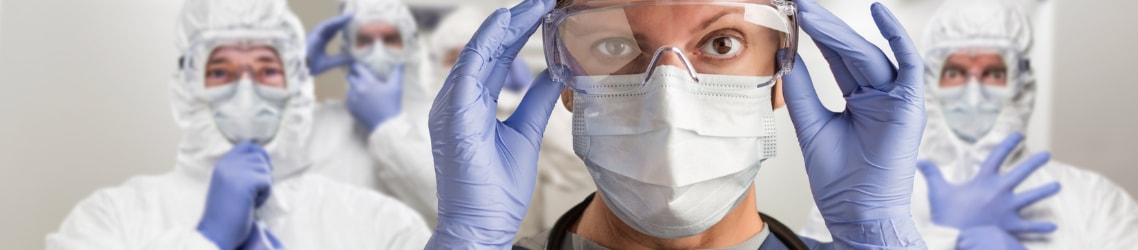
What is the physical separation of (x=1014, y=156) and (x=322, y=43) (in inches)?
89.7

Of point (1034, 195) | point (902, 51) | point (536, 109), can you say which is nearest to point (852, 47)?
point (902, 51)

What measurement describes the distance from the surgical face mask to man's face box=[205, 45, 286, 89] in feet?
2.75

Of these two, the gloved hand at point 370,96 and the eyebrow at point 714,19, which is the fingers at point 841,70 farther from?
the gloved hand at point 370,96

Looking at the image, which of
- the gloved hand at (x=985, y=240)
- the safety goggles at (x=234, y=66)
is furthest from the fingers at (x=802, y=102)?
the safety goggles at (x=234, y=66)

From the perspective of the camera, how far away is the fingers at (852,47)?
1210 mm

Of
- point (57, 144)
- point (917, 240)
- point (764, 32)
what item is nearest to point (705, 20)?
point (764, 32)

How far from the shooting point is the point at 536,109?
129 centimetres

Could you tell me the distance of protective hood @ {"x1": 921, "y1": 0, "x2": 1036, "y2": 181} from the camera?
2.83 metres

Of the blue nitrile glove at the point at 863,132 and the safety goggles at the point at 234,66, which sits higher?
the blue nitrile glove at the point at 863,132

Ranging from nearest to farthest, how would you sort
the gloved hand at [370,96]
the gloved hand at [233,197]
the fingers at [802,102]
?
1. the fingers at [802,102]
2. the gloved hand at [233,197]
3. the gloved hand at [370,96]

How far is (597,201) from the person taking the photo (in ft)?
4.49

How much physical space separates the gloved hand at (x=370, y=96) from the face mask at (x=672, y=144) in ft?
7.00

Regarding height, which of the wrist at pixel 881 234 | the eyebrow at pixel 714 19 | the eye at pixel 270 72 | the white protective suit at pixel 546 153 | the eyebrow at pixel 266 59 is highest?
the eyebrow at pixel 714 19

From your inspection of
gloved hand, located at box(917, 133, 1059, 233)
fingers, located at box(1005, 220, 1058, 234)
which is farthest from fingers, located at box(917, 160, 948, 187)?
fingers, located at box(1005, 220, 1058, 234)
